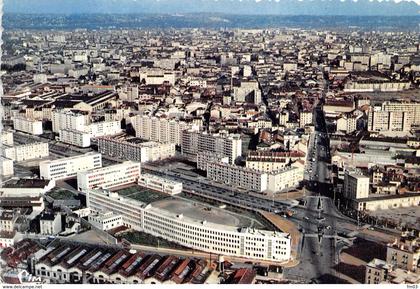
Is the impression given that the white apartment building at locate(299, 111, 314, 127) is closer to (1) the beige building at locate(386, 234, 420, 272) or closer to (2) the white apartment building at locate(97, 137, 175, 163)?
(2) the white apartment building at locate(97, 137, 175, 163)

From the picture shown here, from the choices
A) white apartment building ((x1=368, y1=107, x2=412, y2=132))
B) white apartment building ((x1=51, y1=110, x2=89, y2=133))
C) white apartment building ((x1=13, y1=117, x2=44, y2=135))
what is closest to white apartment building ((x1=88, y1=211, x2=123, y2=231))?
white apartment building ((x1=51, y1=110, x2=89, y2=133))

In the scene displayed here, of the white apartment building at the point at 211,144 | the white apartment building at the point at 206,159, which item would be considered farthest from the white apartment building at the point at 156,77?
the white apartment building at the point at 206,159

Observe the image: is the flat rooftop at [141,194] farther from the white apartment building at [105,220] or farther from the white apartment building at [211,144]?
the white apartment building at [211,144]

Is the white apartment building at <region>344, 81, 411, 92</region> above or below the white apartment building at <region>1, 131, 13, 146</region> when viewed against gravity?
above

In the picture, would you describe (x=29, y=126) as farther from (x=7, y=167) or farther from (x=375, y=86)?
(x=375, y=86)

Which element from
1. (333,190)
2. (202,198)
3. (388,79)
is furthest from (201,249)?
(388,79)
